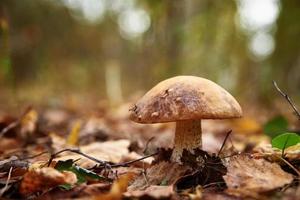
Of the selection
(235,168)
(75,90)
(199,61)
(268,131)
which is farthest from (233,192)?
(75,90)

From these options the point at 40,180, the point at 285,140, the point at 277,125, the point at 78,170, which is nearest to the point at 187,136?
the point at 285,140

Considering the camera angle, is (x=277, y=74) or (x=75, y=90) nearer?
(x=277, y=74)

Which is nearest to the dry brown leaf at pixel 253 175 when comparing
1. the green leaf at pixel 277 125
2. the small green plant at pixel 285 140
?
the small green plant at pixel 285 140

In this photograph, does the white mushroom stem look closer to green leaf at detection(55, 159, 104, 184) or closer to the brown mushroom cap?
the brown mushroom cap

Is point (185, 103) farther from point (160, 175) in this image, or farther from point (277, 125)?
point (277, 125)

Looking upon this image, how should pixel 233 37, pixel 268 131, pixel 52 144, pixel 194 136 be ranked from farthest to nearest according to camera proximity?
1. pixel 233 37
2. pixel 52 144
3. pixel 268 131
4. pixel 194 136

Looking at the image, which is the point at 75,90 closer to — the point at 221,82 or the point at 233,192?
the point at 221,82
